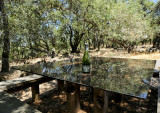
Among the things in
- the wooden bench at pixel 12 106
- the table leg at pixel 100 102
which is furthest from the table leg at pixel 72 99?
the wooden bench at pixel 12 106

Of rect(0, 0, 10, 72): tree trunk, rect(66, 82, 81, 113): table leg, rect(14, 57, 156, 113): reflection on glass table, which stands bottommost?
rect(66, 82, 81, 113): table leg

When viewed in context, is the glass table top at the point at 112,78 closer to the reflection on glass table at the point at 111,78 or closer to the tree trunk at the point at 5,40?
the reflection on glass table at the point at 111,78

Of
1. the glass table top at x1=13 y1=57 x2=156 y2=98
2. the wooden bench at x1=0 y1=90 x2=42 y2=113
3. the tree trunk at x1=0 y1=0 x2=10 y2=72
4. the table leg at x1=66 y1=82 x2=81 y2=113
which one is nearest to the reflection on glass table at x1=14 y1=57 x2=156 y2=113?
the glass table top at x1=13 y1=57 x2=156 y2=98

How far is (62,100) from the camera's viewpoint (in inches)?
126

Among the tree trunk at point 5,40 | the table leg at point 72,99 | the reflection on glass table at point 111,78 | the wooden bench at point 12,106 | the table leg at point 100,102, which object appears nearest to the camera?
the reflection on glass table at point 111,78

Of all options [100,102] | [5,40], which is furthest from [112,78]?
[5,40]

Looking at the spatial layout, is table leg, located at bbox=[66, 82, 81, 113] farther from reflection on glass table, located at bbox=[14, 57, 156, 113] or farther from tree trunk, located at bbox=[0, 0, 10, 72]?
tree trunk, located at bbox=[0, 0, 10, 72]

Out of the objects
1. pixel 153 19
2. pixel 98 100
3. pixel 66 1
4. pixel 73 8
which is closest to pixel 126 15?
pixel 73 8

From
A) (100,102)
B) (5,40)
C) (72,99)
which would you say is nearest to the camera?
(100,102)

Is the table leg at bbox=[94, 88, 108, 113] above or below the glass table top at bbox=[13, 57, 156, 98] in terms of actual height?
below

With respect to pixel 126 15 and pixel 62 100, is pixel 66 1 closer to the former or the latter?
pixel 126 15

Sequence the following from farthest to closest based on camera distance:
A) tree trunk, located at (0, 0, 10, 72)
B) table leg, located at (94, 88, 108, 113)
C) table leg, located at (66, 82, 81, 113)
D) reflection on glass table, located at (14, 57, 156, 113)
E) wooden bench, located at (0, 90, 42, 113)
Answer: tree trunk, located at (0, 0, 10, 72) < table leg, located at (66, 82, 81, 113) < table leg, located at (94, 88, 108, 113) < wooden bench, located at (0, 90, 42, 113) < reflection on glass table, located at (14, 57, 156, 113)

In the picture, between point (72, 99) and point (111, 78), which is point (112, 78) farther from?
point (72, 99)

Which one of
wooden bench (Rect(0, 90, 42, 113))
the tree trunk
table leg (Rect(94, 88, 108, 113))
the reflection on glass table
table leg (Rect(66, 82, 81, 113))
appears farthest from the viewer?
the tree trunk
